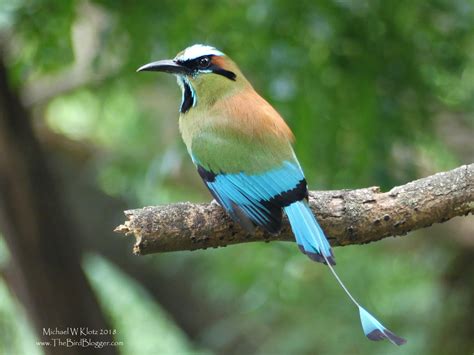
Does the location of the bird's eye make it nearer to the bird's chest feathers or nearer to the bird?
the bird

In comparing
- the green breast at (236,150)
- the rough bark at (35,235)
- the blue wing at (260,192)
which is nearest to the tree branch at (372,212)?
the blue wing at (260,192)

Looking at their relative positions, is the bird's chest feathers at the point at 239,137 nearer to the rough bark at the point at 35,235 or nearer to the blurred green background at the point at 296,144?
the blurred green background at the point at 296,144

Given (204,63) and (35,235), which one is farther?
(35,235)

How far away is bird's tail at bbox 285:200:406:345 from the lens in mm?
3047

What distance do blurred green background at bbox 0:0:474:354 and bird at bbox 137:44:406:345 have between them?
0.36m

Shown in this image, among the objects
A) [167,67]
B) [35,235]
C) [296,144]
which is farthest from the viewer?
[35,235]

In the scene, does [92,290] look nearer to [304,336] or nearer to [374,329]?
[304,336]

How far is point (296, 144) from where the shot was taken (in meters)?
4.17

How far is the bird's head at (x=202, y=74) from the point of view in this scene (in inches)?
159

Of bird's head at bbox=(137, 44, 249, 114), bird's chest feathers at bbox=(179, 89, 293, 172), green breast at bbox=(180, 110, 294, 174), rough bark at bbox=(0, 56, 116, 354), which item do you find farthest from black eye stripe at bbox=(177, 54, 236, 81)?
rough bark at bbox=(0, 56, 116, 354)

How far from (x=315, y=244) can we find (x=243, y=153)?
2.36 feet

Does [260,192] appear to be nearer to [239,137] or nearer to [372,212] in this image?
[239,137]

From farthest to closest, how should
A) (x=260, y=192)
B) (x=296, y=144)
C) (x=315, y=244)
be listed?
(x=296, y=144), (x=260, y=192), (x=315, y=244)

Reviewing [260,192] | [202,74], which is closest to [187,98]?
[202,74]
